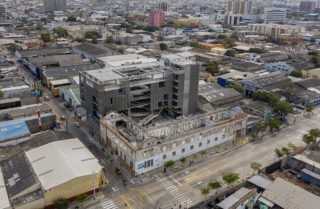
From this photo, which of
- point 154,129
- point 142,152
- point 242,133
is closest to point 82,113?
point 154,129

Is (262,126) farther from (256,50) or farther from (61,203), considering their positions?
(256,50)

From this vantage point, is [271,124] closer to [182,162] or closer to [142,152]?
[182,162]

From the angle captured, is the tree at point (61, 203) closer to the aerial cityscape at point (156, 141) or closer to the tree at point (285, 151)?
the aerial cityscape at point (156, 141)

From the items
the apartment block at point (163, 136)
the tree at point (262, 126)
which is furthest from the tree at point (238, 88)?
the tree at point (262, 126)

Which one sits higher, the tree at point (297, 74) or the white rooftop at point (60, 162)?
the tree at point (297, 74)

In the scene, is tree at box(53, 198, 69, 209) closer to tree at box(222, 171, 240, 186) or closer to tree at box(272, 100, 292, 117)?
tree at box(222, 171, 240, 186)

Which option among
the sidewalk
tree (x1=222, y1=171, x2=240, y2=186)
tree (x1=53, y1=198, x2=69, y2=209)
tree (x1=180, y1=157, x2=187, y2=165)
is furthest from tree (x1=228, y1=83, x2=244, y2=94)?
tree (x1=53, y1=198, x2=69, y2=209)

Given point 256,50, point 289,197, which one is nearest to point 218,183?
point 289,197

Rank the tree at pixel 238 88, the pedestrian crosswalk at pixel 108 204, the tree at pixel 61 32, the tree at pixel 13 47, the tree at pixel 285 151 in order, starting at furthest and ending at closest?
the tree at pixel 61 32
the tree at pixel 13 47
the tree at pixel 238 88
the tree at pixel 285 151
the pedestrian crosswalk at pixel 108 204
